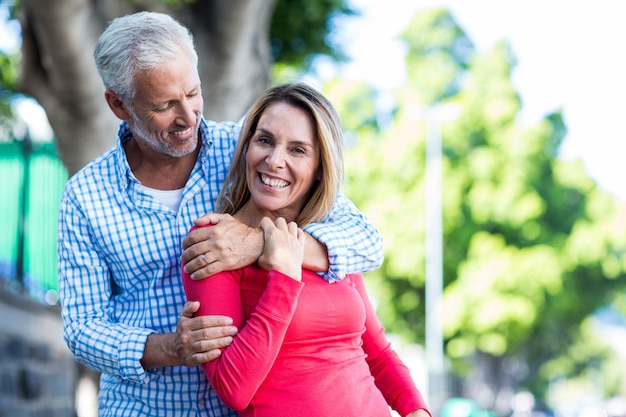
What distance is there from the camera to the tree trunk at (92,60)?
229 inches

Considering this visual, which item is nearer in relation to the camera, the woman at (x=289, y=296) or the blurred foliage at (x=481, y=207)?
the woman at (x=289, y=296)

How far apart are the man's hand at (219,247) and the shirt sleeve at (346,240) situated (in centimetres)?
19

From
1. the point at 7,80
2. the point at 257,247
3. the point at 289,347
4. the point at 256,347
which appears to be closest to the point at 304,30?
the point at 7,80

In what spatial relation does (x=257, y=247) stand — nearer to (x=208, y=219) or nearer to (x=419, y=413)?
(x=208, y=219)

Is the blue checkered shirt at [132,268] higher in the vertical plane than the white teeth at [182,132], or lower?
lower

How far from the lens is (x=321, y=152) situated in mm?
2730

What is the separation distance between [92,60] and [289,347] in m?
3.96

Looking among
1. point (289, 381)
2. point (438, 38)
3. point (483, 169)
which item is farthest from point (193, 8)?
point (438, 38)

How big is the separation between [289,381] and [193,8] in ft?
16.5

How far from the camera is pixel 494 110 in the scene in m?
24.7

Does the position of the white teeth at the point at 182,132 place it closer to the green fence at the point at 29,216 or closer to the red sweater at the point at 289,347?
the red sweater at the point at 289,347

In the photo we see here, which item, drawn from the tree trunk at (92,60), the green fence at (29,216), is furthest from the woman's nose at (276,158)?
the green fence at (29,216)

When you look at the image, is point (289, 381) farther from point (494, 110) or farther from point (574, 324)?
point (574, 324)

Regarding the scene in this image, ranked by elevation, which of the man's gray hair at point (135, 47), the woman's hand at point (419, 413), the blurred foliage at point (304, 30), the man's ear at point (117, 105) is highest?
the blurred foliage at point (304, 30)
